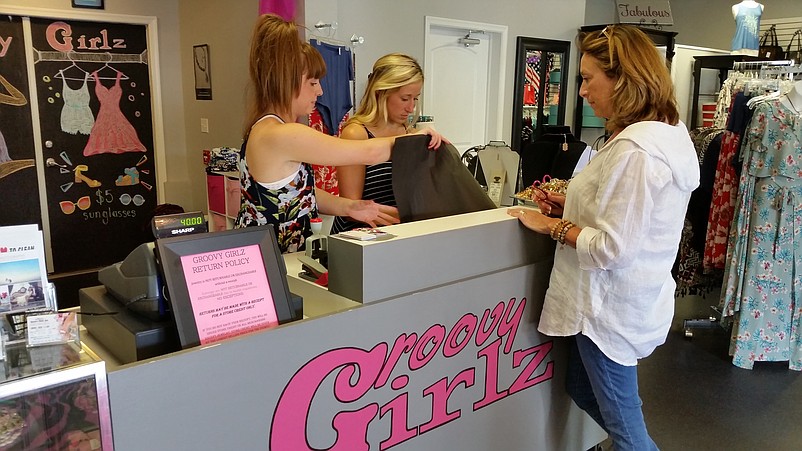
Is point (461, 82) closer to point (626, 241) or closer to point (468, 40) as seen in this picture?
point (468, 40)

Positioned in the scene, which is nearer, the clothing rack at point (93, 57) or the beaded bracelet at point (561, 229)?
the beaded bracelet at point (561, 229)

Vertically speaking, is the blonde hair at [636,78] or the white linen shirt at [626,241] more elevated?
the blonde hair at [636,78]

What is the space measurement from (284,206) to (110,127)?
160 inches

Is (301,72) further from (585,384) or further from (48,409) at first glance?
(585,384)

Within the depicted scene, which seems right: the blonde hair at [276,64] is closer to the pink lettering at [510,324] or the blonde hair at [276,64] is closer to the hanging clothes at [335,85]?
the pink lettering at [510,324]

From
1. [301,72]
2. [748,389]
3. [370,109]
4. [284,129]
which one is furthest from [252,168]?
[748,389]

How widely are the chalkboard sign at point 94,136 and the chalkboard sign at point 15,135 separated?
100 millimetres

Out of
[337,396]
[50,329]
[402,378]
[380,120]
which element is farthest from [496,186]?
[50,329]

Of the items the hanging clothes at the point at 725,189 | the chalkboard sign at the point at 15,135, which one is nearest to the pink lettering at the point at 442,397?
the hanging clothes at the point at 725,189

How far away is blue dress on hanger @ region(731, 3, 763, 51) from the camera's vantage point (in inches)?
232

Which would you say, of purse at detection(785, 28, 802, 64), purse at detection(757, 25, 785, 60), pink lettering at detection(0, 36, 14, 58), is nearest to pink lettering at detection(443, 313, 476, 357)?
pink lettering at detection(0, 36, 14, 58)

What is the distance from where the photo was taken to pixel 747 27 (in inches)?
236

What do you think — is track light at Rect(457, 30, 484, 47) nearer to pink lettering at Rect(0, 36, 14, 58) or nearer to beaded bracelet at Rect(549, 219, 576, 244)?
Result: pink lettering at Rect(0, 36, 14, 58)

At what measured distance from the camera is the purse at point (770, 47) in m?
7.00
